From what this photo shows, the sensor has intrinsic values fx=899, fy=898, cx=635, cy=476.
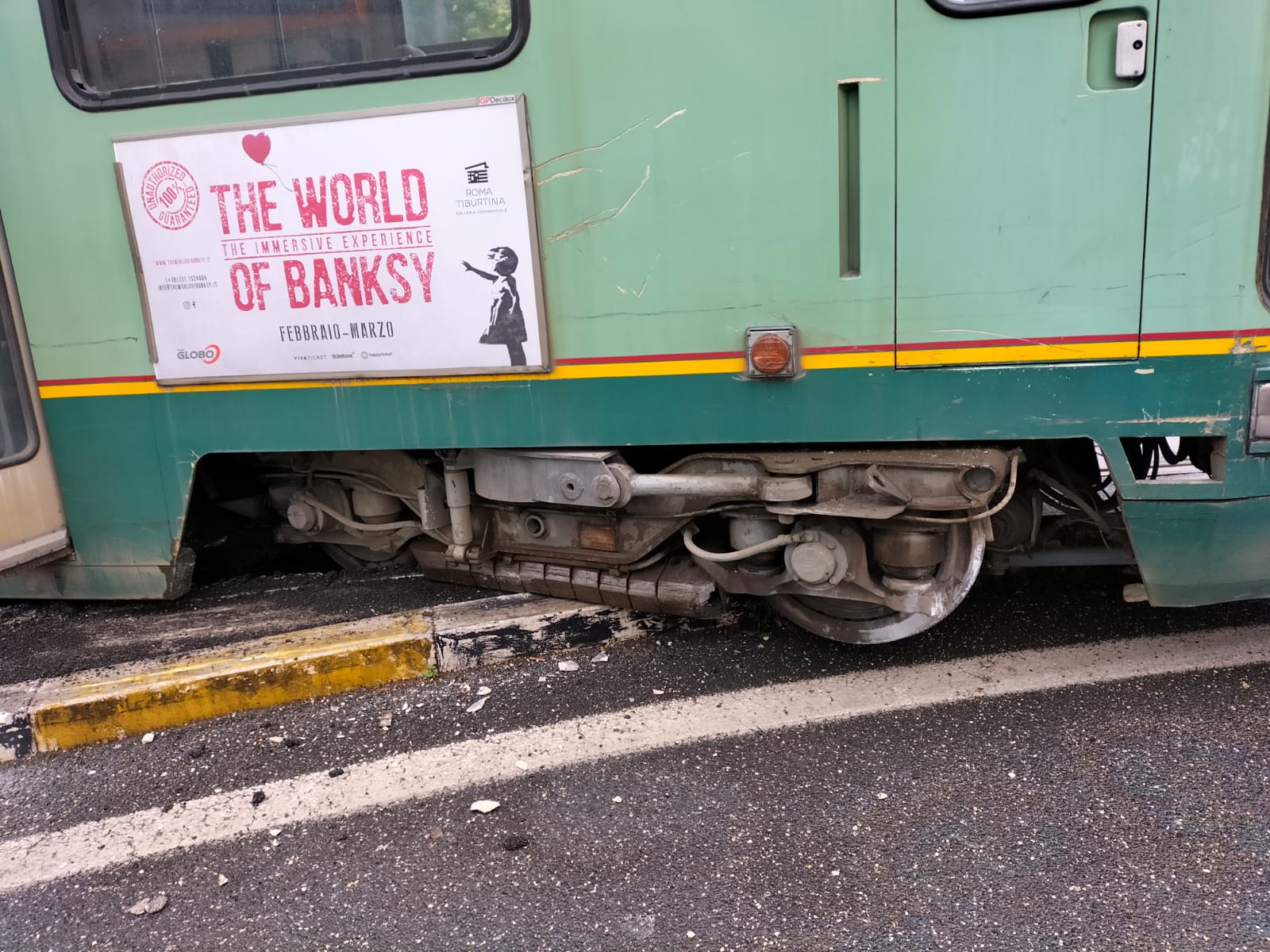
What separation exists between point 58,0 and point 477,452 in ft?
7.04

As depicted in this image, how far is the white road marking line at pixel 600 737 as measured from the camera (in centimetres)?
284

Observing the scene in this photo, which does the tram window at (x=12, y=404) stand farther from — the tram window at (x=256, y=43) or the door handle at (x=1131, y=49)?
the door handle at (x=1131, y=49)

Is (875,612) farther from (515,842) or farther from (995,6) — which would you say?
(995,6)

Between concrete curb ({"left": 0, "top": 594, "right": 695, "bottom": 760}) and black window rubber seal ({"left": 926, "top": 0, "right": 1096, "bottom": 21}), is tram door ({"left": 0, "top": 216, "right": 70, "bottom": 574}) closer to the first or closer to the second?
concrete curb ({"left": 0, "top": 594, "right": 695, "bottom": 760})

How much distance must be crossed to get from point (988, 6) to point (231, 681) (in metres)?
3.44

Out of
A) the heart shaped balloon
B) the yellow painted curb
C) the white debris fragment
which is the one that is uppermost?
the heart shaped balloon

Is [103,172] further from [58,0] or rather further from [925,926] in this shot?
[925,926]

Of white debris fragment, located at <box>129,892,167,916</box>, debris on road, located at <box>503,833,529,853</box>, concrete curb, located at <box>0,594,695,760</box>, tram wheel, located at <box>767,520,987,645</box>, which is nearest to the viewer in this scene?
white debris fragment, located at <box>129,892,167,916</box>

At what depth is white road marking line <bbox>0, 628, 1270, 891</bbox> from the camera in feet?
9.31

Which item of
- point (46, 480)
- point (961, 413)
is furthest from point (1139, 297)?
point (46, 480)

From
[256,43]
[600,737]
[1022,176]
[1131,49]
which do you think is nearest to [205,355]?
[256,43]

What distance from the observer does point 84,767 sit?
10.6ft

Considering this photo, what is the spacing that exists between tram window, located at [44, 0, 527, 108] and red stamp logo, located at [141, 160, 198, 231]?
0.24 meters

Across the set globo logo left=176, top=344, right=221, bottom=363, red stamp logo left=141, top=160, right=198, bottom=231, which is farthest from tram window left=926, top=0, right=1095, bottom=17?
globo logo left=176, top=344, right=221, bottom=363
